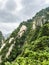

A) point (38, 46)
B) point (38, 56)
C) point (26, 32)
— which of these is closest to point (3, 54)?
point (26, 32)

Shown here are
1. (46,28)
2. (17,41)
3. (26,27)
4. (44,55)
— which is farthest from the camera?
(26,27)

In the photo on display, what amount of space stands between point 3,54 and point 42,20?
2920 centimetres

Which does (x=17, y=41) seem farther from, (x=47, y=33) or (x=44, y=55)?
(x=44, y=55)

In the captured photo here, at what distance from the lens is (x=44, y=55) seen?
5072 centimetres

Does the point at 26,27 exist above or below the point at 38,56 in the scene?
above

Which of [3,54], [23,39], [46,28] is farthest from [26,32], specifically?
[46,28]

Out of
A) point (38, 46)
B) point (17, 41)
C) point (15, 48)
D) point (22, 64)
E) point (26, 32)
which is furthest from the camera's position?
point (26, 32)

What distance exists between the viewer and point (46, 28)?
88.9 metres

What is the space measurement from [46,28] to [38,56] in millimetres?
38463

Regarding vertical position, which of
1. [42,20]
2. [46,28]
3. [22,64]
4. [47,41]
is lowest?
[22,64]

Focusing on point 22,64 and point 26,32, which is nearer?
point 22,64

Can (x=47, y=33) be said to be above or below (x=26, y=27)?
below

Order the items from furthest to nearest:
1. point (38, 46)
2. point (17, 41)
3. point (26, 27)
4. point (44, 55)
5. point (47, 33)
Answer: point (26, 27) → point (17, 41) → point (47, 33) → point (38, 46) → point (44, 55)

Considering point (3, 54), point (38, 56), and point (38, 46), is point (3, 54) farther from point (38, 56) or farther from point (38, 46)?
point (38, 56)
